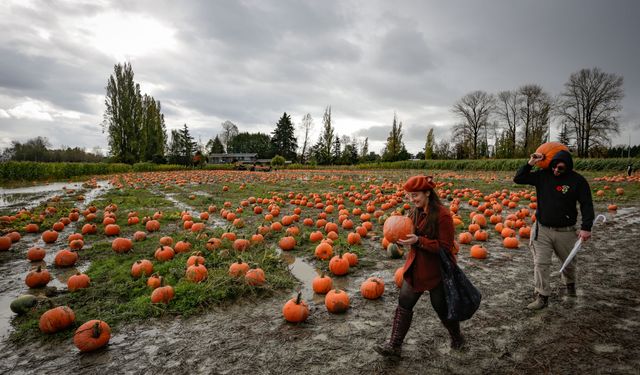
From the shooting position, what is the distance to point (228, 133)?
11256cm

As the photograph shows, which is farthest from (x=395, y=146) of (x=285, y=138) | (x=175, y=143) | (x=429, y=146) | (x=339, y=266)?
(x=175, y=143)

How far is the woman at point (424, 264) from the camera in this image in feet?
9.58

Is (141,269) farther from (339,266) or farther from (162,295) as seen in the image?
(339,266)

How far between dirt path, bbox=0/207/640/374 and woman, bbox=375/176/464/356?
10.9 inches

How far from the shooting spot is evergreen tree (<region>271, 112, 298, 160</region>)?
85.6 m

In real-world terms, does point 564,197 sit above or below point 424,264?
above

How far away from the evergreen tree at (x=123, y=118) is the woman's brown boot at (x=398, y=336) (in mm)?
59476

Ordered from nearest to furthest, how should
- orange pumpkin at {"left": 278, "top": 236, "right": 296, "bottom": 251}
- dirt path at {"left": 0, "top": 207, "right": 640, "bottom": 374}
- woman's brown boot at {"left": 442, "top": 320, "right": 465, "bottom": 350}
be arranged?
dirt path at {"left": 0, "top": 207, "right": 640, "bottom": 374}, woman's brown boot at {"left": 442, "top": 320, "right": 465, "bottom": 350}, orange pumpkin at {"left": 278, "top": 236, "right": 296, "bottom": 251}

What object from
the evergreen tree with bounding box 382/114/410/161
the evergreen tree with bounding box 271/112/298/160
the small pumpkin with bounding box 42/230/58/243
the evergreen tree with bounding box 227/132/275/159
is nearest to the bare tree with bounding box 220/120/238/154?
the evergreen tree with bounding box 227/132/275/159

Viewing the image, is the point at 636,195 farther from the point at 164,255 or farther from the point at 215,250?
the point at 164,255

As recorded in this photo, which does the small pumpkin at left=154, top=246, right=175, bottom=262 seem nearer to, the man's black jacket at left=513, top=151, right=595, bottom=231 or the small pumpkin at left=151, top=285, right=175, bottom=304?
the small pumpkin at left=151, top=285, right=175, bottom=304

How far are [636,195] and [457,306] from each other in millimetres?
13872

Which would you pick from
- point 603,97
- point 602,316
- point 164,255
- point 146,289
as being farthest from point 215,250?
point 603,97

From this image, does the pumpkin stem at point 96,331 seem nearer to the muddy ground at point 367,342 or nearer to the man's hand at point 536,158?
the muddy ground at point 367,342
